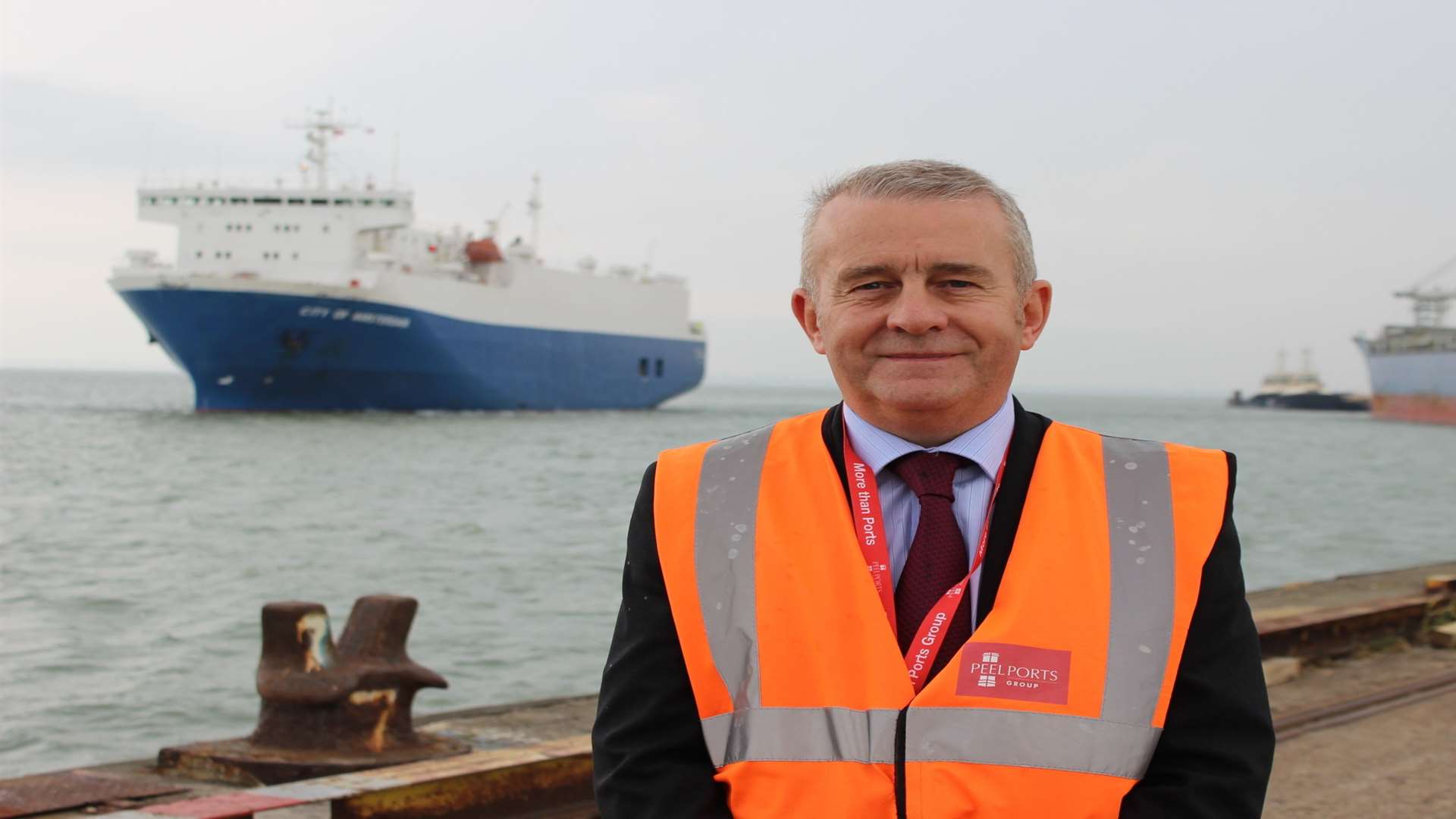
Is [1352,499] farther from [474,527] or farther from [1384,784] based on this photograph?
[1384,784]

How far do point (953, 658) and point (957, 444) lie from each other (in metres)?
0.29

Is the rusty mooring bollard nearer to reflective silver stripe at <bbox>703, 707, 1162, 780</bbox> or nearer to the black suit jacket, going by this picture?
the black suit jacket

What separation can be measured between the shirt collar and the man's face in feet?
0.06

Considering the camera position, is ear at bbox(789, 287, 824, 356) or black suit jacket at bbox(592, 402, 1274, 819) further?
ear at bbox(789, 287, 824, 356)

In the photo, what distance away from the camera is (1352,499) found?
76.1ft

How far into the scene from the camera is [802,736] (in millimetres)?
1542

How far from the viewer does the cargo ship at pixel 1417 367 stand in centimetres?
5194

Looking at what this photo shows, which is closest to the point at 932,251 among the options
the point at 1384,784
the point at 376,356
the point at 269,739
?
the point at 1384,784

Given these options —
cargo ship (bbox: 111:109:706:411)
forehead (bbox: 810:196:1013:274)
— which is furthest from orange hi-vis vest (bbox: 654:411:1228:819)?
cargo ship (bbox: 111:109:706:411)

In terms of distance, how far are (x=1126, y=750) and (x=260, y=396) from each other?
109 ft

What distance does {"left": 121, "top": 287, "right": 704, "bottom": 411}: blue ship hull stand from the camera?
31.0 metres

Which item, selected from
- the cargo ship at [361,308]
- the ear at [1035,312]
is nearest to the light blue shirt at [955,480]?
the ear at [1035,312]

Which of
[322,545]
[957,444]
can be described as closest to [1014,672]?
[957,444]

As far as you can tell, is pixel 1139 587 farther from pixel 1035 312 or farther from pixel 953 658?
pixel 1035 312
